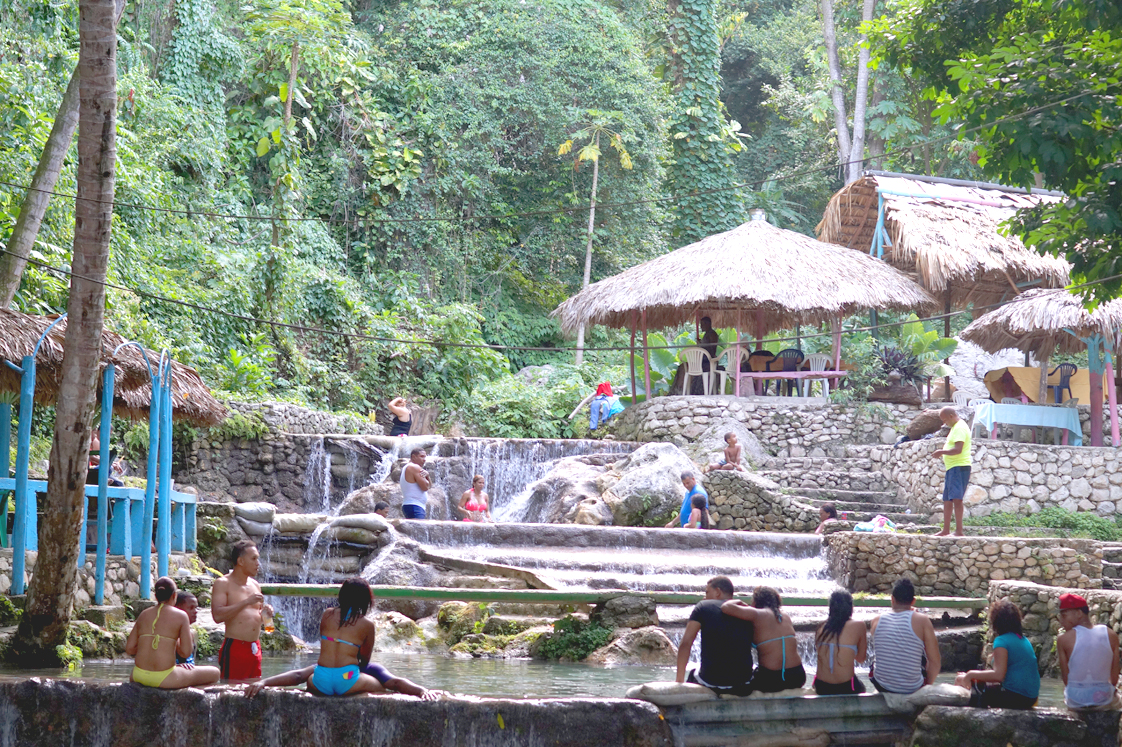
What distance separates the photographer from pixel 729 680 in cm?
632

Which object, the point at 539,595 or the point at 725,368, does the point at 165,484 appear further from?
the point at 725,368

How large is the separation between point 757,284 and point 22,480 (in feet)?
38.5

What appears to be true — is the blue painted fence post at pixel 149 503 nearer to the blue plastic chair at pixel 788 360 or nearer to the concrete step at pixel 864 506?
the concrete step at pixel 864 506

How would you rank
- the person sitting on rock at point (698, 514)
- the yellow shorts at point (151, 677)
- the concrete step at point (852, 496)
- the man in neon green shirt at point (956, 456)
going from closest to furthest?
the yellow shorts at point (151, 677)
the man in neon green shirt at point (956, 456)
the person sitting on rock at point (698, 514)
the concrete step at point (852, 496)

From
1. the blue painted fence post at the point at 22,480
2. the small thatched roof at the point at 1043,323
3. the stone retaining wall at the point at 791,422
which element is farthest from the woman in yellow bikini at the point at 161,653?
the small thatched roof at the point at 1043,323

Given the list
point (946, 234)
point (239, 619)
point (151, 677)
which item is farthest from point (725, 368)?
point (151, 677)

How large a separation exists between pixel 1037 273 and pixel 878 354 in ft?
9.65

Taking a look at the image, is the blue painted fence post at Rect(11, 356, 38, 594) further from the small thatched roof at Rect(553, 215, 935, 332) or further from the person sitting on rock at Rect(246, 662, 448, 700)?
the small thatched roof at Rect(553, 215, 935, 332)

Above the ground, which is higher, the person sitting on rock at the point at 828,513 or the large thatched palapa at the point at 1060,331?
the large thatched palapa at the point at 1060,331

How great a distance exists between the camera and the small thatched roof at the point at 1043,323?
14.6 meters

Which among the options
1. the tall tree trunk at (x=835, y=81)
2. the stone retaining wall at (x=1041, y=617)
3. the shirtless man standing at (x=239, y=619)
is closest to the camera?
the shirtless man standing at (x=239, y=619)

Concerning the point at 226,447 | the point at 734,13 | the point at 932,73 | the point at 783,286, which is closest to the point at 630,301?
the point at 783,286

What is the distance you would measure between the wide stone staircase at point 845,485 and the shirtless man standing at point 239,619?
30.7 ft

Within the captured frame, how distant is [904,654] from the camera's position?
21.1 ft
